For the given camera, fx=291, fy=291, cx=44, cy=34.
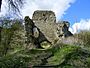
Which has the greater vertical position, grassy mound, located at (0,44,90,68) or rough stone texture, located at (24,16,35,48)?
rough stone texture, located at (24,16,35,48)

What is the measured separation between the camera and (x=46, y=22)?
4784 cm

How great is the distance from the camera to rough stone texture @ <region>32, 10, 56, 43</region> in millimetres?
47281

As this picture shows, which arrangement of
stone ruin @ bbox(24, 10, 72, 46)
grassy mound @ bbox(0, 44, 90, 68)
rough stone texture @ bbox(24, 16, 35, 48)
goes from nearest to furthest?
grassy mound @ bbox(0, 44, 90, 68)
rough stone texture @ bbox(24, 16, 35, 48)
stone ruin @ bbox(24, 10, 72, 46)

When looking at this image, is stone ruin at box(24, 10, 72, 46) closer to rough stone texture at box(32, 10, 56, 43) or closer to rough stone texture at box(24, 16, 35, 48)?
rough stone texture at box(32, 10, 56, 43)

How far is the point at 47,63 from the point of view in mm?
16969

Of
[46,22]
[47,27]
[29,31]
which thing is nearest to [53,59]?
[29,31]

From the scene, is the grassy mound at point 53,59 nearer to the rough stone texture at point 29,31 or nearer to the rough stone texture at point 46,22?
the rough stone texture at point 29,31

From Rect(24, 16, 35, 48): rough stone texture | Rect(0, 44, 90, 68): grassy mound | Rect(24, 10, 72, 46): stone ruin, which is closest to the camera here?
Rect(0, 44, 90, 68): grassy mound

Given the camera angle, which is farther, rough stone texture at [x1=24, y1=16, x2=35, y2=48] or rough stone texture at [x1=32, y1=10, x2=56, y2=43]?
rough stone texture at [x1=32, y1=10, x2=56, y2=43]

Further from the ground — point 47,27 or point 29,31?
point 47,27

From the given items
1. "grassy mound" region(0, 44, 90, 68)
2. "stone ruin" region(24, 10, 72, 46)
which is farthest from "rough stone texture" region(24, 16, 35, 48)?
"grassy mound" region(0, 44, 90, 68)

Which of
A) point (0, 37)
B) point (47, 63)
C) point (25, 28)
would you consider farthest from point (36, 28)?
point (47, 63)

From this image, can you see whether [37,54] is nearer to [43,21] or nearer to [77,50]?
[77,50]

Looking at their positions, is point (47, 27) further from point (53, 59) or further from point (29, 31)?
point (53, 59)
